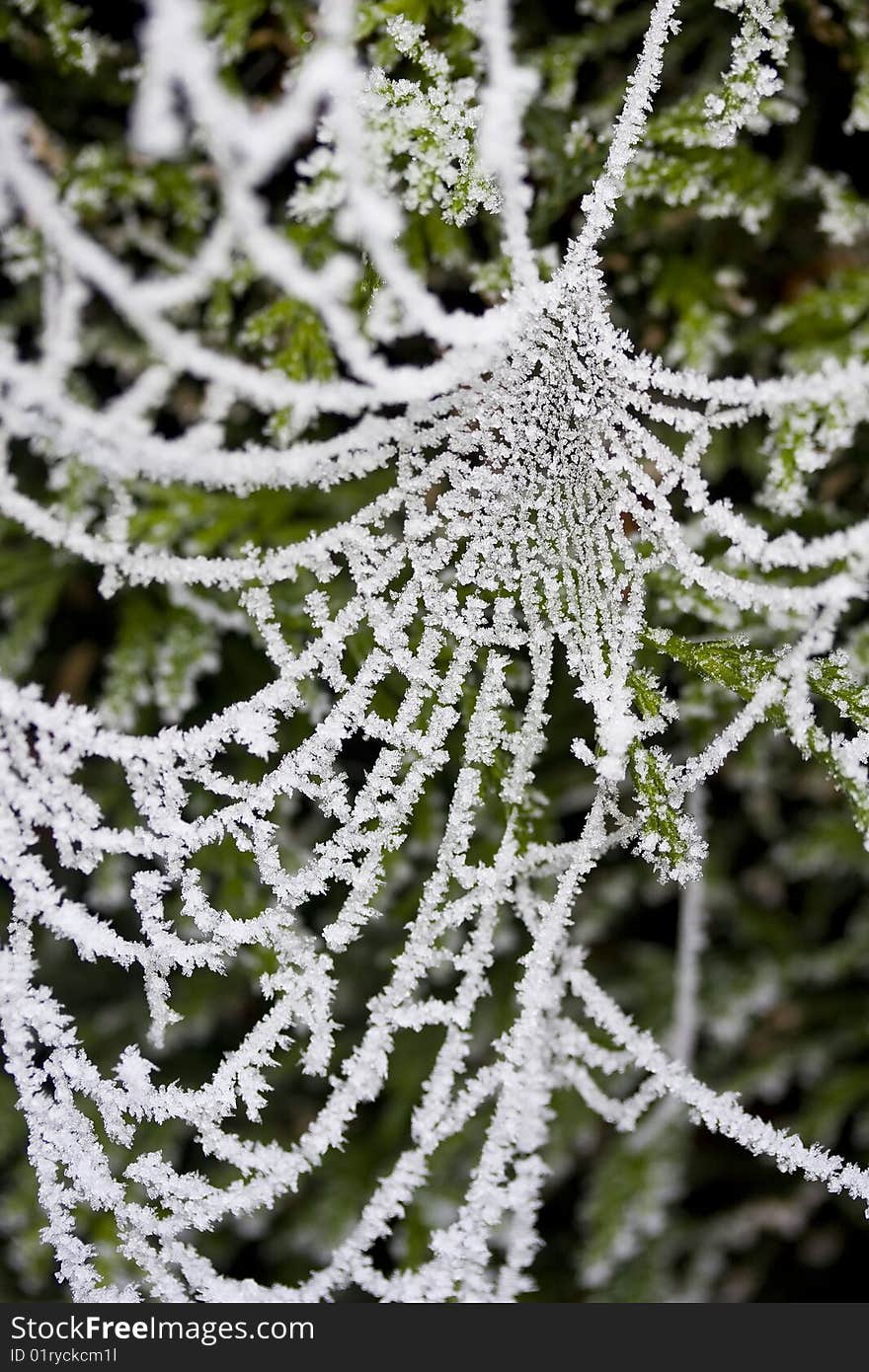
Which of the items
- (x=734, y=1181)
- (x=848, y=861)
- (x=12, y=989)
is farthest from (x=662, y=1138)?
(x=12, y=989)

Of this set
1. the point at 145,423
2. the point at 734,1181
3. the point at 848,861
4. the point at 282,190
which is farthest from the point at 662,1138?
the point at 282,190

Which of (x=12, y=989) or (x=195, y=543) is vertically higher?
(x=195, y=543)

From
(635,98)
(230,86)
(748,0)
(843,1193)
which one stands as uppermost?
(230,86)

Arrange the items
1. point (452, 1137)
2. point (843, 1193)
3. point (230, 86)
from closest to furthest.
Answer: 1. point (230, 86)
2. point (452, 1137)
3. point (843, 1193)

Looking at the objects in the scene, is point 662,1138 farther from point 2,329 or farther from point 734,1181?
point 2,329

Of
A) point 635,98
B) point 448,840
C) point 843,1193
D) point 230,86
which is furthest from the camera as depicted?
point 843,1193

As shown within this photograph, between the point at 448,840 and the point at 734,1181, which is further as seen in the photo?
the point at 734,1181

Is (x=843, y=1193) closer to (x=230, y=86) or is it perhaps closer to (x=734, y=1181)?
(x=734, y=1181)
